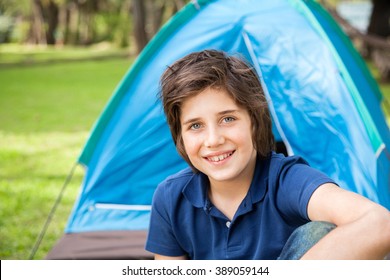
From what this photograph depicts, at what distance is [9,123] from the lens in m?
6.05

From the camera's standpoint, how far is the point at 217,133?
1472 mm

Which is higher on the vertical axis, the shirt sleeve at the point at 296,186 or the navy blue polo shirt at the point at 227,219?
the shirt sleeve at the point at 296,186

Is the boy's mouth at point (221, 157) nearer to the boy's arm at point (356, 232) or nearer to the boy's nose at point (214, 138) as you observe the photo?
the boy's nose at point (214, 138)

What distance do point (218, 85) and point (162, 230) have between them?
47cm

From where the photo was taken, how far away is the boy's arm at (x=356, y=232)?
1127mm

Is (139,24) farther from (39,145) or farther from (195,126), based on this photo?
(195,126)

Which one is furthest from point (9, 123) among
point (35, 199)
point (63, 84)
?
point (63, 84)

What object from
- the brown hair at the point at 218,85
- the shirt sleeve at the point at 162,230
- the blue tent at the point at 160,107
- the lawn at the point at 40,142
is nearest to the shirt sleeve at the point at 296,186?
the brown hair at the point at 218,85

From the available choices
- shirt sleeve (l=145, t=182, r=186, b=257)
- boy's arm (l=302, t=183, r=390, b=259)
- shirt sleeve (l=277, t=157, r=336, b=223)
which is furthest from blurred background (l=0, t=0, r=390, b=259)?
boy's arm (l=302, t=183, r=390, b=259)

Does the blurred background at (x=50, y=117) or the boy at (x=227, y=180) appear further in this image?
the blurred background at (x=50, y=117)

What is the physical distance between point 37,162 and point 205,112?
10.5ft

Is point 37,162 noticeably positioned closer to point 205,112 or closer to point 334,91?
point 334,91

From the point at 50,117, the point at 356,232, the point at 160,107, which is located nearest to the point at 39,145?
the point at 50,117

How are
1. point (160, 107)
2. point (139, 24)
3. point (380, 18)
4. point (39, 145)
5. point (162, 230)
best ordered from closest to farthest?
point (162, 230)
point (160, 107)
point (39, 145)
point (380, 18)
point (139, 24)
